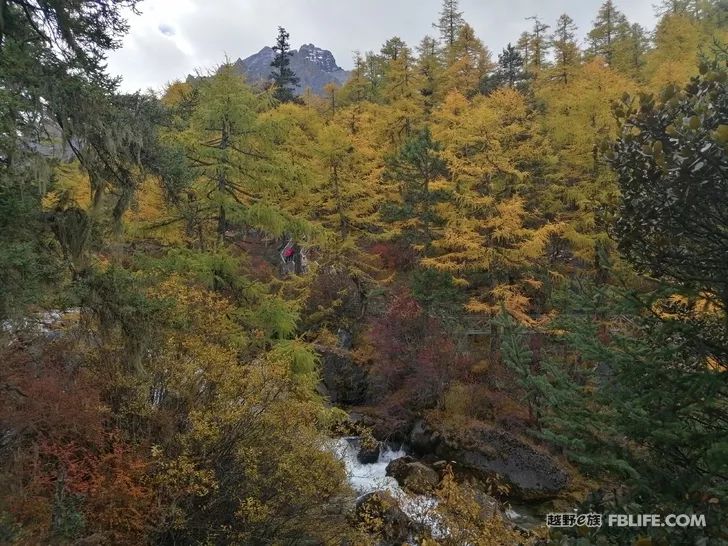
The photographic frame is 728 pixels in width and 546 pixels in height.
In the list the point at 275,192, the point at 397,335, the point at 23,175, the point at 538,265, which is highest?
the point at 275,192

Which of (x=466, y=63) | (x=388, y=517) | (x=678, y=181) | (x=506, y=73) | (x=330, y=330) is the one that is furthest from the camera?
(x=506, y=73)

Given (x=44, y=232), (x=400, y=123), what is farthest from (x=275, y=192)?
(x=400, y=123)

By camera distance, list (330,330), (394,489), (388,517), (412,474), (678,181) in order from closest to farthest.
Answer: (678,181)
(388,517)
(394,489)
(412,474)
(330,330)

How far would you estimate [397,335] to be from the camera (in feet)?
64.6

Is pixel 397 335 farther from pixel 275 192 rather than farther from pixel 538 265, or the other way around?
pixel 275 192

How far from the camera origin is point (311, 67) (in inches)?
5763

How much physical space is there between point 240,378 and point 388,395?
10.0 meters

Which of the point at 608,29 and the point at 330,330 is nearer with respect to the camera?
the point at 330,330

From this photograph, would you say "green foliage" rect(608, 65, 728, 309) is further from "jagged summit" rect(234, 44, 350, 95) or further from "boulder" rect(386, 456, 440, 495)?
"jagged summit" rect(234, 44, 350, 95)

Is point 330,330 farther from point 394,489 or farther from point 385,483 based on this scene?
point 394,489

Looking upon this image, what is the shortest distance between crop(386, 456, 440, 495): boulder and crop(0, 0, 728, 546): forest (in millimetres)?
87

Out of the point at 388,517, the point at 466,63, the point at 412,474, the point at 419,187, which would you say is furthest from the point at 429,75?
the point at 388,517

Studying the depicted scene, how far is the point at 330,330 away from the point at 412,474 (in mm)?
9473

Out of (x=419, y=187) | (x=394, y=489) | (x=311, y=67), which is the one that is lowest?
(x=394, y=489)
